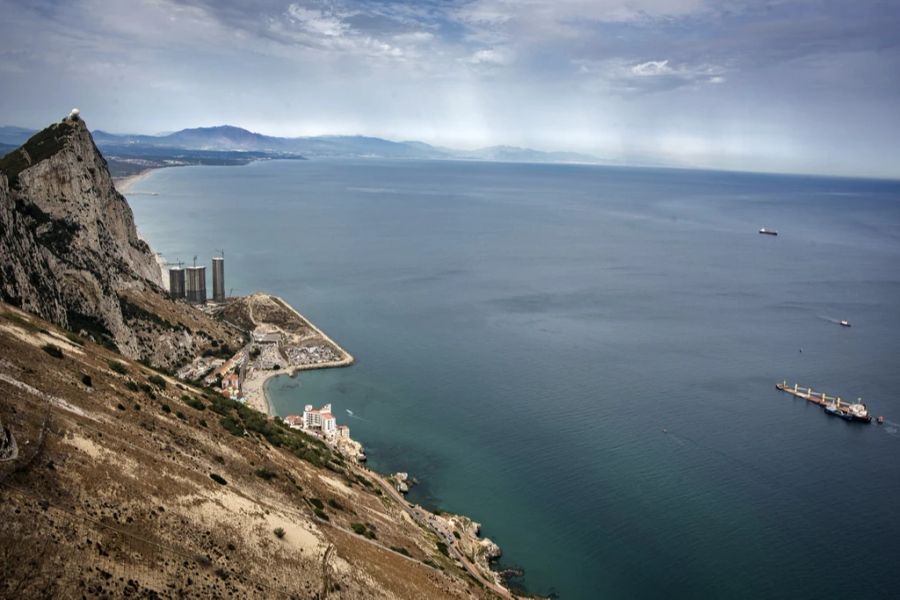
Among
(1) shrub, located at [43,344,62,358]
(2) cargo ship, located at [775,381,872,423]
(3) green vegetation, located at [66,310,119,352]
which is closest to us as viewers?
(1) shrub, located at [43,344,62,358]

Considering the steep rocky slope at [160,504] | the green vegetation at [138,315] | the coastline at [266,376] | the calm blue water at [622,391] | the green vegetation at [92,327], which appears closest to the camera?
the steep rocky slope at [160,504]

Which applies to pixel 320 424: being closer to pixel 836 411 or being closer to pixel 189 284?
pixel 189 284

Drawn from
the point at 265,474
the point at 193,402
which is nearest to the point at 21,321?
the point at 193,402

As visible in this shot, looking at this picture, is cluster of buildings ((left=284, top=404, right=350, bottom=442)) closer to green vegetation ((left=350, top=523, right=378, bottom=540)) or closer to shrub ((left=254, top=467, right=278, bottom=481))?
green vegetation ((left=350, top=523, right=378, bottom=540))

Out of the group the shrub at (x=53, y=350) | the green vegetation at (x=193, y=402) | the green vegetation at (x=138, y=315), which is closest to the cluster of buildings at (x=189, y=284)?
the green vegetation at (x=138, y=315)

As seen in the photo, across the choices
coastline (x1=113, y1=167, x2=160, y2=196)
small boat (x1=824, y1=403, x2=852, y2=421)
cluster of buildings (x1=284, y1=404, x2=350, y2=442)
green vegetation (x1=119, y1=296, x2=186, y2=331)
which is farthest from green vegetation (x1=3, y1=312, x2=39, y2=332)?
coastline (x1=113, y1=167, x2=160, y2=196)

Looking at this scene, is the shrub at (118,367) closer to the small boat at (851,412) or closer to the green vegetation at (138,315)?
the green vegetation at (138,315)
